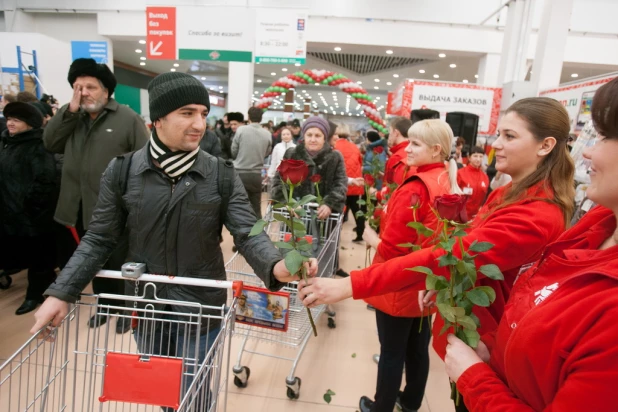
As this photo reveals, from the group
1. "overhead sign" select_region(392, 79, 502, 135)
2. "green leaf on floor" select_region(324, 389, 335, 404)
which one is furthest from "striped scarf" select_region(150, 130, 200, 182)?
"overhead sign" select_region(392, 79, 502, 135)

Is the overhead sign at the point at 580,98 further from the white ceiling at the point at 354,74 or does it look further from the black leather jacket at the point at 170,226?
the white ceiling at the point at 354,74

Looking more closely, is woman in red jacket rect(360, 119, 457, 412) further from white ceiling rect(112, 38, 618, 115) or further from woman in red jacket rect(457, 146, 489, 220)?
white ceiling rect(112, 38, 618, 115)

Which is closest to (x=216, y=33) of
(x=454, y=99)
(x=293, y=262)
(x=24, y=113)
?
(x=24, y=113)

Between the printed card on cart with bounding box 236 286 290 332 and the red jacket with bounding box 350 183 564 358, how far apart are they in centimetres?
67

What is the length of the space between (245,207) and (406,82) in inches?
277

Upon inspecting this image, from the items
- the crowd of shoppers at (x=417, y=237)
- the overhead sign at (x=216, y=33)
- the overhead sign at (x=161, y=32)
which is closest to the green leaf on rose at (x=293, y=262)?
the crowd of shoppers at (x=417, y=237)

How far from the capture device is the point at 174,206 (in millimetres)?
1403

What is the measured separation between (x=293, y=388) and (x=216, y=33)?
637 cm

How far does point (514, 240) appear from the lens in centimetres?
114

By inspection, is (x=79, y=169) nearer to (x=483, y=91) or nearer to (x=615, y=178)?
(x=615, y=178)

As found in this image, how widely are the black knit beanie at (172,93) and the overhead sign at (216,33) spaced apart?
5907 mm

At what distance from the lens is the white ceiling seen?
1102cm

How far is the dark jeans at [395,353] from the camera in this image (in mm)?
1867

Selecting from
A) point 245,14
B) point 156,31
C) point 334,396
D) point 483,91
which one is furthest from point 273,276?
point 483,91
